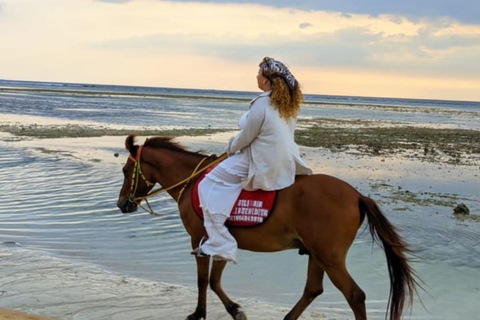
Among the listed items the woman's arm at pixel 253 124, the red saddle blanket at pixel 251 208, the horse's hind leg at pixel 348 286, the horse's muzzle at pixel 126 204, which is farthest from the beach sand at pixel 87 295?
the woman's arm at pixel 253 124

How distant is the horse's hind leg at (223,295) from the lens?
544 cm

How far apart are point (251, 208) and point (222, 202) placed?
284 mm

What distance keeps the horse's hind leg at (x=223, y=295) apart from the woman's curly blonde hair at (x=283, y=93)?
1738 millimetres

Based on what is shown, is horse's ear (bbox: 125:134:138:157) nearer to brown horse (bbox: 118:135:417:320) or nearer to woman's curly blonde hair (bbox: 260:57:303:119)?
brown horse (bbox: 118:135:417:320)

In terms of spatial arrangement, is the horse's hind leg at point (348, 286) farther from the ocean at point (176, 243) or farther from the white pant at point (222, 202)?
the ocean at point (176, 243)

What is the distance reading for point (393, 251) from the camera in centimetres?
480

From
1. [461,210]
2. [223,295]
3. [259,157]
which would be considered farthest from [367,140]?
[259,157]

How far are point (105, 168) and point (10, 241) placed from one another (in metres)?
6.59

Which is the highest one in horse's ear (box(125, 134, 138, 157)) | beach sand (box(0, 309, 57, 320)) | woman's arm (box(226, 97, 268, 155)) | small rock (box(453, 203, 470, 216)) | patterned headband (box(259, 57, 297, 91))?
patterned headband (box(259, 57, 297, 91))

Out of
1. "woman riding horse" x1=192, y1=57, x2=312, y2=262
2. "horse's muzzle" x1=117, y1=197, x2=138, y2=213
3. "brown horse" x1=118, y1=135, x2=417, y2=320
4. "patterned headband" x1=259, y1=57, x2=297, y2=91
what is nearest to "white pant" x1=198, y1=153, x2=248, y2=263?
"woman riding horse" x1=192, y1=57, x2=312, y2=262

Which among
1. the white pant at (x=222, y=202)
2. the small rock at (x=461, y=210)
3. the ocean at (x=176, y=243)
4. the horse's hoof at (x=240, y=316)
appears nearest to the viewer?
the white pant at (x=222, y=202)

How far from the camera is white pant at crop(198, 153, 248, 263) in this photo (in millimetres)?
5059

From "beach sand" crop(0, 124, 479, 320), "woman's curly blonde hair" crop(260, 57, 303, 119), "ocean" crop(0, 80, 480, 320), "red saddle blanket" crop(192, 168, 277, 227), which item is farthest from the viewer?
"ocean" crop(0, 80, 480, 320)

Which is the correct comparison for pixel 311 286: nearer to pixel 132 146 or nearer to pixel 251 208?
pixel 251 208
